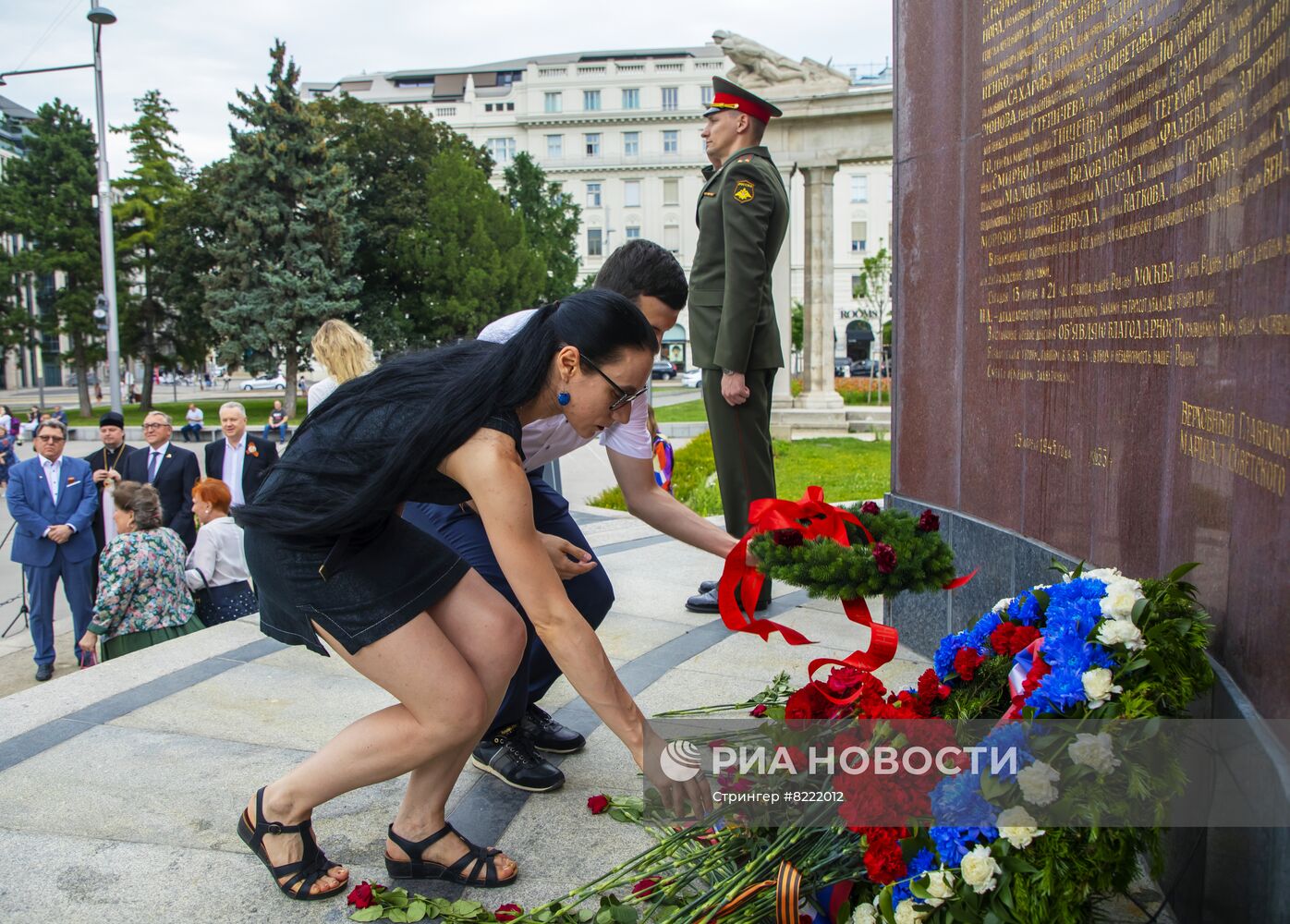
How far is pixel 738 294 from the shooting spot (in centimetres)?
496

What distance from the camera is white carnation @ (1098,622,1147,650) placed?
7.18 feet

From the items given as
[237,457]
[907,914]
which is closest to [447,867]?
[907,914]

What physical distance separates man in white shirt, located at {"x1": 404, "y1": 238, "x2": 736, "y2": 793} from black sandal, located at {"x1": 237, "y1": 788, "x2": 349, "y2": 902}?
2.43ft

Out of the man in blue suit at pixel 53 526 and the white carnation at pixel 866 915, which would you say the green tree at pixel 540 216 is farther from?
the white carnation at pixel 866 915

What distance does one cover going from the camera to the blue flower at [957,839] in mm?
2027

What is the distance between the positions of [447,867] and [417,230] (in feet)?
121

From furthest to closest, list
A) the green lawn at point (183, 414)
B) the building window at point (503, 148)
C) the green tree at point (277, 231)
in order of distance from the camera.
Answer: the building window at point (503, 148)
the green lawn at point (183, 414)
the green tree at point (277, 231)

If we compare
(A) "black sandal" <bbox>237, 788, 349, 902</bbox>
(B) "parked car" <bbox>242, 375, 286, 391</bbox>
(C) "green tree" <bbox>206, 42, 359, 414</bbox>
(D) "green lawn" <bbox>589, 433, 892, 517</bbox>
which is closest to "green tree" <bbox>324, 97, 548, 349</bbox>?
(C) "green tree" <bbox>206, 42, 359, 414</bbox>

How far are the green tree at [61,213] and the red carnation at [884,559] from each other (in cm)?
4230

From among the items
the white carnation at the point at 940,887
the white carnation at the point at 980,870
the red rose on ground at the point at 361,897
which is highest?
the white carnation at the point at 980,870

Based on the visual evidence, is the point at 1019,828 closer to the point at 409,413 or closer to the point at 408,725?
the point at 408,725

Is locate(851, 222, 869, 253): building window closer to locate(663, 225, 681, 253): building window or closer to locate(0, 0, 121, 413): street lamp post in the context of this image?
locate(663, 225, 681, 253): building window

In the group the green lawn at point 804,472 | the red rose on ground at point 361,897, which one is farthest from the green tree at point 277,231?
the red rose on ground at point 361,897

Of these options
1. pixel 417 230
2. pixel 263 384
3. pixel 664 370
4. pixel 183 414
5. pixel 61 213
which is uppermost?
pixel 61 213
